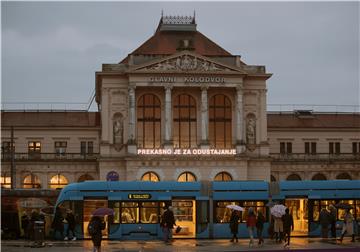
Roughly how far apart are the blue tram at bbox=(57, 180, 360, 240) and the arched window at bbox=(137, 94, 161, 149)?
1207 inches

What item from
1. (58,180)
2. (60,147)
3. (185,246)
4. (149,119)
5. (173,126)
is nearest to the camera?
(185,246)

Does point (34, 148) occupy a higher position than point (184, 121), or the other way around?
point (184, 121)

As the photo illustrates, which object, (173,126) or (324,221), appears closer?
(324,221)

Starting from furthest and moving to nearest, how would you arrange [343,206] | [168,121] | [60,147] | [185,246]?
[60,147], [168,121], [343,206], [185,246]

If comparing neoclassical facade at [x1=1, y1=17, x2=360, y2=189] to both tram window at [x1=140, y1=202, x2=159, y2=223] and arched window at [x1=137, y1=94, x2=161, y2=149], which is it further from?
tram window at [x1=140, y1=202, x2=159, y2=223]

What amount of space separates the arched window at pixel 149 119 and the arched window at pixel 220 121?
213 inches

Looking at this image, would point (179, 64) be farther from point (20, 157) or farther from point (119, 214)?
point (119, 214)

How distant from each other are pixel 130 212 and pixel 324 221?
1152 cm

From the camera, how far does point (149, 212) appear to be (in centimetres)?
4584

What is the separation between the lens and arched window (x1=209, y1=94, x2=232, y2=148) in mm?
77562

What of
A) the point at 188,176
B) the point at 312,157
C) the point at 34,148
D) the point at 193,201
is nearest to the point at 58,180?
the point at 34,148

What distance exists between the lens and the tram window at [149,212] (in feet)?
150

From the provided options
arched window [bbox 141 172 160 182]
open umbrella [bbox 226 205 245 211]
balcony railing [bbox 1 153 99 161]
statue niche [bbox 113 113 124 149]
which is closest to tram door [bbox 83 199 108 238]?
open umbrella [bbox 226 205 245 211]

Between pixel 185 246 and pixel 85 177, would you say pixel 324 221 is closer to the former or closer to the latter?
pixel 185 246
